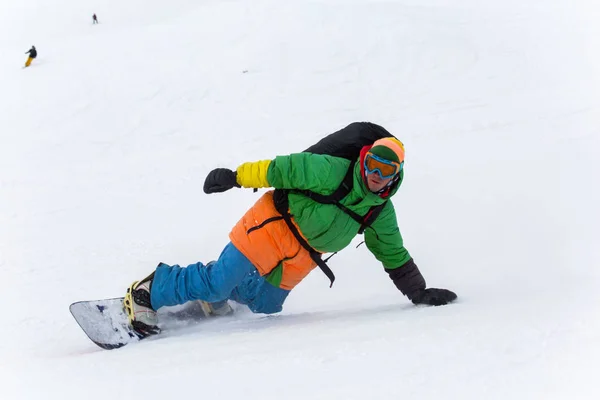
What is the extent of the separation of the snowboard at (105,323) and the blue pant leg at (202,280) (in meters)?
0.22

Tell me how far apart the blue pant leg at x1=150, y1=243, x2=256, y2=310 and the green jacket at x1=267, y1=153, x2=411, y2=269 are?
0.46 m

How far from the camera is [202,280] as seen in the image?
347cm

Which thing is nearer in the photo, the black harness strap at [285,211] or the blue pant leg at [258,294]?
the black harness strap at [285,211]

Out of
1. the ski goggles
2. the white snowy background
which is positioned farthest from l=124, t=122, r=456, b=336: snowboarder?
the white snowy background

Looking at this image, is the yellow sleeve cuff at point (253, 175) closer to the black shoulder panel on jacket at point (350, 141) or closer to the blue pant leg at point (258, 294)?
the black shoulder panel on jacket at point (350, 141)

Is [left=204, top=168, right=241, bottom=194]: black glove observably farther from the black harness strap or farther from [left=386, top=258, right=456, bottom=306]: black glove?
[left=386, top=258, right=456, bottom=306]: black glove

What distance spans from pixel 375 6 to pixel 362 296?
8.00 metres

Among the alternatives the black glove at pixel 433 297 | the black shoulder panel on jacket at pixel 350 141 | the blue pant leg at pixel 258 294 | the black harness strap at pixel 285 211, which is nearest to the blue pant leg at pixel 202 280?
the blue pant leg at pixel 258 294

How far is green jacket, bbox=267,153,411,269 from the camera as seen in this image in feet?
10.2

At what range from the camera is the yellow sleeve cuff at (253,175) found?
3057 millimetres

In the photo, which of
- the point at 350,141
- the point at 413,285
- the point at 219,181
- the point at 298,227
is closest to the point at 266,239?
the point at 298,227

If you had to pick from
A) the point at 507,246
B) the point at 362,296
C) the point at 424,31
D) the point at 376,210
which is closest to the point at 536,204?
the point at 507,246

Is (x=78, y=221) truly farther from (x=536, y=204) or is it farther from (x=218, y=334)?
(x=536, y=204)

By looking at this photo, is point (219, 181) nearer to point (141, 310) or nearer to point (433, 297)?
point (141, 310)
